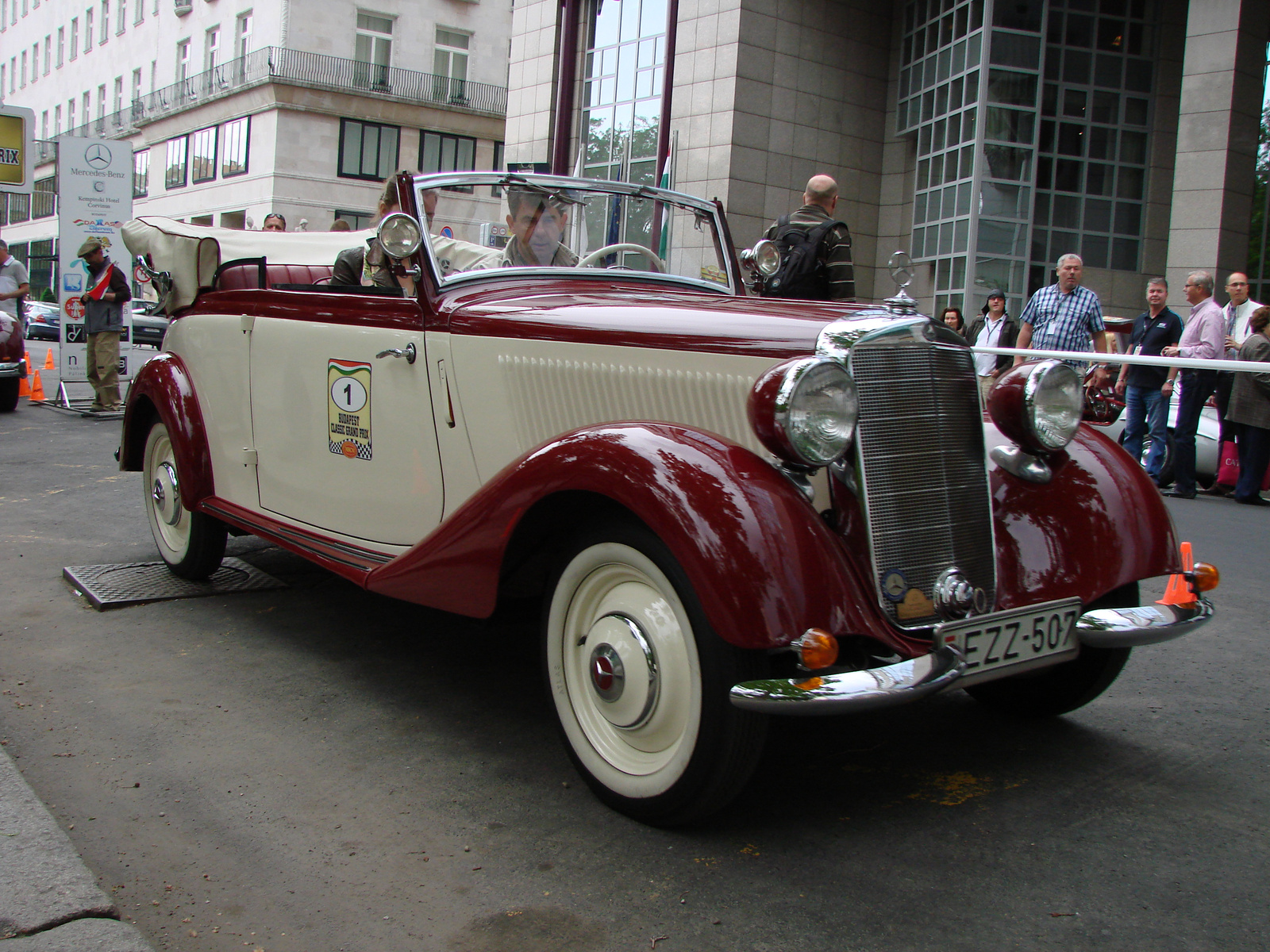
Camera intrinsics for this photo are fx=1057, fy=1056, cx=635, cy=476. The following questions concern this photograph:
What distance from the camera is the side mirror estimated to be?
344 cm

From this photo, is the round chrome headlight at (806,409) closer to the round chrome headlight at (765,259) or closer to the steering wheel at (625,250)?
the steering wheel at (625,250)

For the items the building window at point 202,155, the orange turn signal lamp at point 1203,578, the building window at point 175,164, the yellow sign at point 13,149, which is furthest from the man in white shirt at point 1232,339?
the building window at point 175,164

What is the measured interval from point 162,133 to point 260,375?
3969cm

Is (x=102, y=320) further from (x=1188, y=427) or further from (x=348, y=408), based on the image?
(x=1188, y=427)

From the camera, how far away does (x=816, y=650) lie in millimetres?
2213


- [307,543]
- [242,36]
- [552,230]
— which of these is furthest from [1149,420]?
[242,36]

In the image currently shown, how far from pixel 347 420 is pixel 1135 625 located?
2587mm

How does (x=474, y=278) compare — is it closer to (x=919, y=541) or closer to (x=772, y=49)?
(x=919, y=541)

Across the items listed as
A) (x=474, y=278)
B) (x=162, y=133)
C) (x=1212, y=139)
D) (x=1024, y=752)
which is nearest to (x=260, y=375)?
(x=474, y=278)

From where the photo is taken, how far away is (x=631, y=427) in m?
2.59

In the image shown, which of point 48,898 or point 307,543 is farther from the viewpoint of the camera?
point 307,543

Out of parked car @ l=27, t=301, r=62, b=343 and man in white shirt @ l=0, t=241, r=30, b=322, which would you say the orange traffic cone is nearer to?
man in white shirt @ l=0, t=241, r=30, b=322

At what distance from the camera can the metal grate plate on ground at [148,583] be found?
14.4 feet

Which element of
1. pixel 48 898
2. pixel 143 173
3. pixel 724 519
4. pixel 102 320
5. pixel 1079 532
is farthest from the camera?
pixel 143 173
